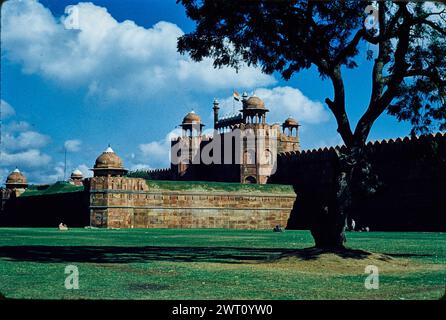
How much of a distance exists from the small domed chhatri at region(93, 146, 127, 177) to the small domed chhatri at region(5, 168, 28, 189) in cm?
1629

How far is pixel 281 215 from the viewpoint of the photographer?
122 feet

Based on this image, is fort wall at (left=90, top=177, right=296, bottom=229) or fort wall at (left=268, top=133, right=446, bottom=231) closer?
fort wall at (left=268, top=133, right=446, bottom=231)

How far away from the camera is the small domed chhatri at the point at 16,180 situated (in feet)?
165

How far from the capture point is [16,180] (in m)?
50.6

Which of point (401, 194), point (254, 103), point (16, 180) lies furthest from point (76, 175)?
point (401, 194)

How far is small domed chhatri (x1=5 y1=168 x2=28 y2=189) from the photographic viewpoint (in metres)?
50.3

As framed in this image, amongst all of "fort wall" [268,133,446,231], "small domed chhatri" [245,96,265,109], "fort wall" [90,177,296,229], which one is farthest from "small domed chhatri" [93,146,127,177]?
"small domed chhatri" [245,96,265,109]

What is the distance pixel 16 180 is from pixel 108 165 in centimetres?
1713

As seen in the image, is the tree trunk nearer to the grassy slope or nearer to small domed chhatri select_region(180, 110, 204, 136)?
the grassy slope

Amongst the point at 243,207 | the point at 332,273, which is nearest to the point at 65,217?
the point at 243,207

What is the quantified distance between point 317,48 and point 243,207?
24.6 meters

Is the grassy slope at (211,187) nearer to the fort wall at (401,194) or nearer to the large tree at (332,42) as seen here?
the fort wall at (401,194)

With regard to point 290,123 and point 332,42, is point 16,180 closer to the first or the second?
point 290,123

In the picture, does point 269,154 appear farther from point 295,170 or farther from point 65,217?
point 65,217
